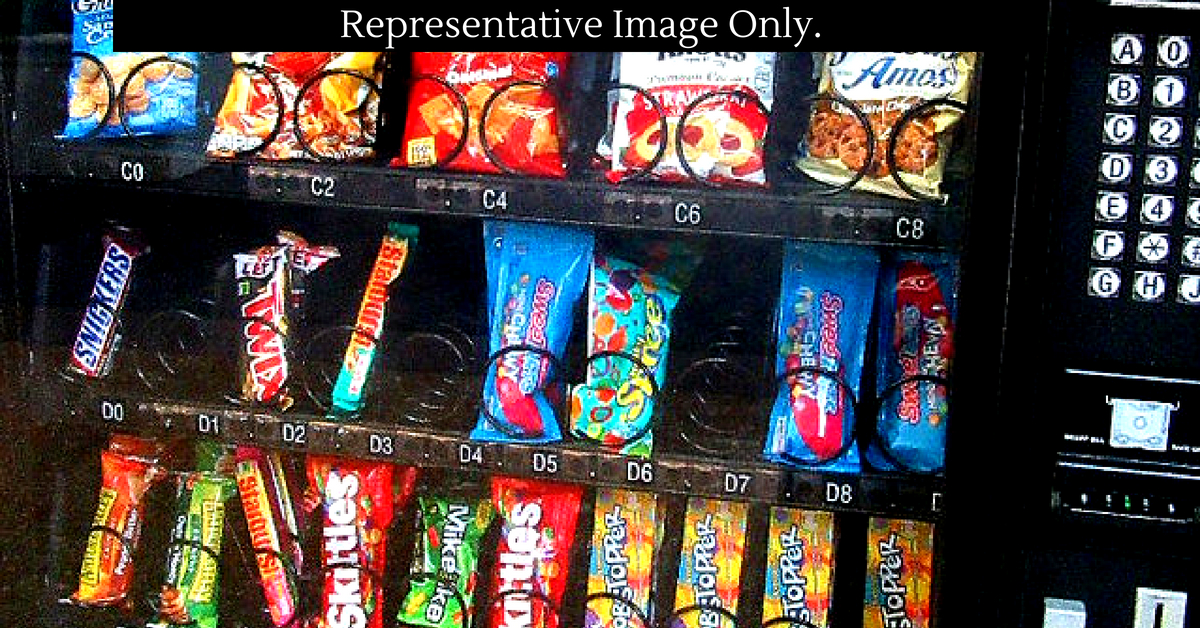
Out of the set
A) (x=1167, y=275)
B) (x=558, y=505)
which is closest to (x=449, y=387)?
(x=558, y=505)

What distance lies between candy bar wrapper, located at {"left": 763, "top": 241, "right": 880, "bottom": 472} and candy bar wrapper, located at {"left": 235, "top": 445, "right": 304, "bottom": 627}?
553 mm

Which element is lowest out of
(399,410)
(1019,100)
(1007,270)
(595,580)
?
(595,580)

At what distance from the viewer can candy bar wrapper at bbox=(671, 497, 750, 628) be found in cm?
139

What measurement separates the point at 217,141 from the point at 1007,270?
75 cm

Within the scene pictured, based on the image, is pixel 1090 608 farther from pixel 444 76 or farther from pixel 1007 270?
pixel 444 76

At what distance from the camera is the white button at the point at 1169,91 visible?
96 centimetres

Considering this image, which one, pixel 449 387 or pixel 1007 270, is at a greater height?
pixel 1007 270

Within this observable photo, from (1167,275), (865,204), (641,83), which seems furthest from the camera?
(641,83)

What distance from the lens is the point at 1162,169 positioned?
966mm

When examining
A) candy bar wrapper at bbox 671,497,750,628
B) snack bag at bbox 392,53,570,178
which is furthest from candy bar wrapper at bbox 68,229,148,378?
candy bar wrapper at bbox 671,497,750,628

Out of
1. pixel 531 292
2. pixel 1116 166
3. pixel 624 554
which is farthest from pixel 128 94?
pixel 1116 166

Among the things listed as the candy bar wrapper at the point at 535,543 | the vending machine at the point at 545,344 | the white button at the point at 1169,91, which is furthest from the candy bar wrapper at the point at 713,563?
the white button at the point at 1169,91

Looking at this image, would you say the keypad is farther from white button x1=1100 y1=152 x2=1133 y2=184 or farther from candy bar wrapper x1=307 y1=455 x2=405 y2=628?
candy bar wrapper x1=307 y1=455 x2=405 y2=628

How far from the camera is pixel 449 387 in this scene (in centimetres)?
139
